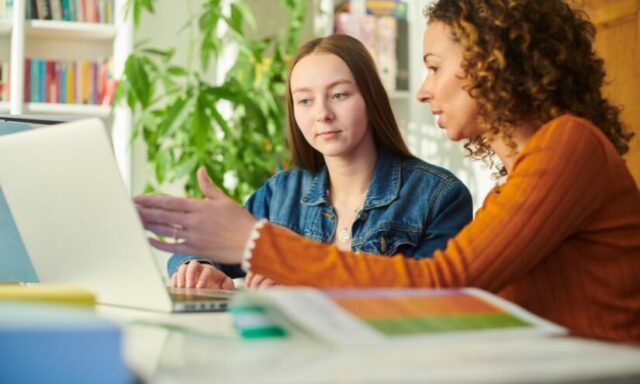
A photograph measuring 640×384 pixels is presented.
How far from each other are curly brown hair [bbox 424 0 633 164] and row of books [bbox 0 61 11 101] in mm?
3177

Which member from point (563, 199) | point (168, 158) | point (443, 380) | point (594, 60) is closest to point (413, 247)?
point (594, 60)

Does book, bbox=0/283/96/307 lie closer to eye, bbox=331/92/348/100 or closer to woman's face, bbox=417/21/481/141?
woman's face, bbox=417/21/481/141

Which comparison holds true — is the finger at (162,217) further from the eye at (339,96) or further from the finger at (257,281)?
the eye at (339,96)

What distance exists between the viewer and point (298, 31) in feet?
12.6

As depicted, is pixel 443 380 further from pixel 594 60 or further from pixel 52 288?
pixel 594 60

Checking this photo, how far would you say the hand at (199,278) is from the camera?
1.60 metres

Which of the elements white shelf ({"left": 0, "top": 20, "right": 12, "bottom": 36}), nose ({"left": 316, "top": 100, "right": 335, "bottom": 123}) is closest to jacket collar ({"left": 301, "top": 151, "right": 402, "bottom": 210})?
nose ({"left": 316, "top": 100, "right": 335, "bottom": 123})

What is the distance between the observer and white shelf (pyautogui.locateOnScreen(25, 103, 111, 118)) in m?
4.05

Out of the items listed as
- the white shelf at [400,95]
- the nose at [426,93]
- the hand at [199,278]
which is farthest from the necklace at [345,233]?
the white shelf at [400,95]

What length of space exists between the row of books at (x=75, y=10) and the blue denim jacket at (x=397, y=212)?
2.58 m

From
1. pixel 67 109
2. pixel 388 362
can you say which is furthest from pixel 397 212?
pixel 67 109

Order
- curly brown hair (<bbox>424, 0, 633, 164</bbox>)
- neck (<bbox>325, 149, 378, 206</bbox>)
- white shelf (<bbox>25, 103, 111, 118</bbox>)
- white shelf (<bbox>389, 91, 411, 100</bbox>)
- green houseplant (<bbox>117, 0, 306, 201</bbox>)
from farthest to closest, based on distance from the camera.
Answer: white shelf (<bbox>389, 91, 411, 100</bbox>) → white shelf (<bbox>25, 103, 111, 118</bbox>) → green houseplant (<bbox>117, 0, 306, 201</bbox>) → neck (<bbox>325, 149, 378, 206</bbox>) → curly brown hair (<bbox>424, 0, 633, 164</bbox>)

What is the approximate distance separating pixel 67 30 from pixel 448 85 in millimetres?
3147

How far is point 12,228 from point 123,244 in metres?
0.61
